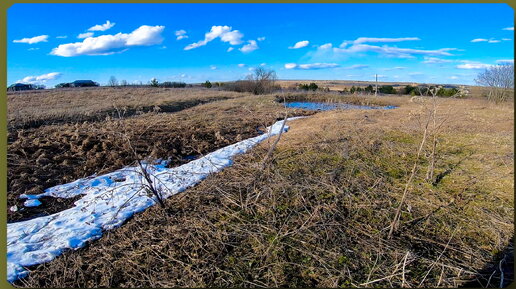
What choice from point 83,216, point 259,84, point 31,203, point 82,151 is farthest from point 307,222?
point 259,84

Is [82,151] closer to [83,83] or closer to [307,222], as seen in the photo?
[307,222]

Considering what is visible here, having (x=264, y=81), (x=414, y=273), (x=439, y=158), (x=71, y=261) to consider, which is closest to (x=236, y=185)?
(x=71, y=261)

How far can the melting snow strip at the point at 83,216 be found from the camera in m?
2.89

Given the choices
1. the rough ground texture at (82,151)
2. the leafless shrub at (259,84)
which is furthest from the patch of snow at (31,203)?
the leafless shrub at (259,84)

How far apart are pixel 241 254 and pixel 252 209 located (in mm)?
797

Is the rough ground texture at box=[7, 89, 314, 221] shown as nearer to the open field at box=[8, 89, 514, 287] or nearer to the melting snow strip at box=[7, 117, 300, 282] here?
the open field at box=[8, 89, 514, 287]

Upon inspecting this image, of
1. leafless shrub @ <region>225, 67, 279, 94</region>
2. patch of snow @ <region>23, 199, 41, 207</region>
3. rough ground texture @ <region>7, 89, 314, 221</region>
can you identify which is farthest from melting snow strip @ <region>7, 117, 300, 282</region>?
leafless shrub @ <region>225, 67, 279, 94</region>

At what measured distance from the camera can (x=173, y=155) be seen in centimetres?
631

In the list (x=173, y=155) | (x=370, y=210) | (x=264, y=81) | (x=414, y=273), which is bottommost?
(x=414, y=273)

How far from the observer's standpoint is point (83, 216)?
3564 mm

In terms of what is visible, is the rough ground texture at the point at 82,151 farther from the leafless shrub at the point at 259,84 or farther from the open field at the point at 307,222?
the leafless shrub at the point at 259,84

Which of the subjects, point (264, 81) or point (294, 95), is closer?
point (294, 95)

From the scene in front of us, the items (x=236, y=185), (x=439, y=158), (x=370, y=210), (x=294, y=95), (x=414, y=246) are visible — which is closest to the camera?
(x=414, y=246)

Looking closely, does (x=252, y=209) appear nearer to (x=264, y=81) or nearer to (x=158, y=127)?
(x=158, y=127)
